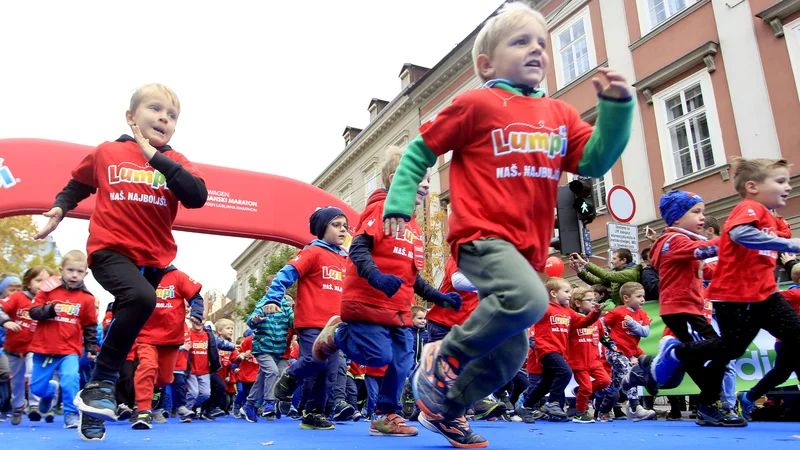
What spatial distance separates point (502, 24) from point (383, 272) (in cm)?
203

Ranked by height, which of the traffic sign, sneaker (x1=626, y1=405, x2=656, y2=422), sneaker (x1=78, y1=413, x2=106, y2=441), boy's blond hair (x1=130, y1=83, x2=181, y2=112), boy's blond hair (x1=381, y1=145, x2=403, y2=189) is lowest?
sneaker (x1=626, y1=405, x2=656, y2=422)

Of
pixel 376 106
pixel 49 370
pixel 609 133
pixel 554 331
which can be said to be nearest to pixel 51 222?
pixel 609 133

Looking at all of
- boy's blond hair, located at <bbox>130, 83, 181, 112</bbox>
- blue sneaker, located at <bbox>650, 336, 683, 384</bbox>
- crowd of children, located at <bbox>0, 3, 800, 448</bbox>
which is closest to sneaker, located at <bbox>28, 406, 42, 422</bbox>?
crowd of children, located at <bbox>0, 3, 800, 448</bbox>

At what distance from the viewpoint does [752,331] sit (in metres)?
4.18

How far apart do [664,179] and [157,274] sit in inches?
551

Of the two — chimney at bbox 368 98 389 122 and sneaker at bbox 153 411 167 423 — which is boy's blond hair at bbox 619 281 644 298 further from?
chimney at bbox 368 98 389 122

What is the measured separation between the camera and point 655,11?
52.5 feet

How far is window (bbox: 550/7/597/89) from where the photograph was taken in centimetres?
1797

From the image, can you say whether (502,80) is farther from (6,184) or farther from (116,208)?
(6,184)

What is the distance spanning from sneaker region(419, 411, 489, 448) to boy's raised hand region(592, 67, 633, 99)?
1581 mm

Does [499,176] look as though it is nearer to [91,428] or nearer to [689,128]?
[91,428]

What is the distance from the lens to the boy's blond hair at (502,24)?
2709mm

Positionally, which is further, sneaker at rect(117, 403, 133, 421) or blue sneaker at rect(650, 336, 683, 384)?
sneaker at rect(117, 403, 133, 421)

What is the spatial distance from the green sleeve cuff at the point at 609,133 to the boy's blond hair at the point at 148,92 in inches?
88.7
